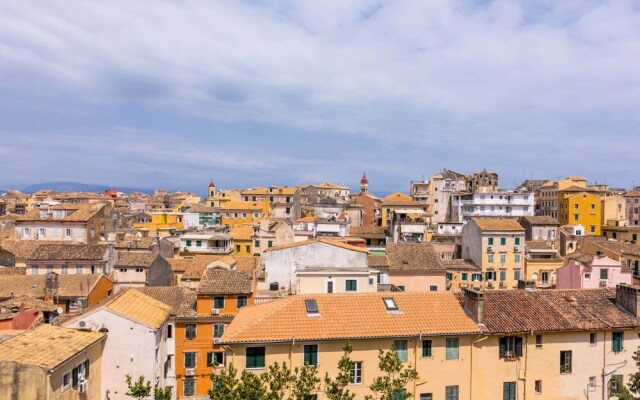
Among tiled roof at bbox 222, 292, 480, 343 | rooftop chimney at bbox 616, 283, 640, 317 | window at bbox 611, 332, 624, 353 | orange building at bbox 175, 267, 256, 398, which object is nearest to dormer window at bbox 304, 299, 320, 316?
tiled roof at bbox 222, 292, 480, 343

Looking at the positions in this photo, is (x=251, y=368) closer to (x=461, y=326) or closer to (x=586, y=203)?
(x=461, y=326)

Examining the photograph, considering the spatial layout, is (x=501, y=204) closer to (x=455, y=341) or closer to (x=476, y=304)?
(x=476, y=304)

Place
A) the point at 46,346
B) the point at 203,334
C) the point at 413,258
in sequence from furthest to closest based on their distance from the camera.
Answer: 1. the point at 413,258
2. the point at 203,334
3. the point at 46,346

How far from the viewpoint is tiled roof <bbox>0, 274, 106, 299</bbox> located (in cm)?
4616

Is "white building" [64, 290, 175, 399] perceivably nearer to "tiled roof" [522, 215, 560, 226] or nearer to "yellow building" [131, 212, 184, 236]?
"tiled roof" [522, 215, 560, 226]

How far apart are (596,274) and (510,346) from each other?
3188cm

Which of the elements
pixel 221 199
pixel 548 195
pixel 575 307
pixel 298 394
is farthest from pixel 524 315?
pixel 221 199

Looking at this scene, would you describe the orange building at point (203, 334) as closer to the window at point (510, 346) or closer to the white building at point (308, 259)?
the white building at point (308, 259)

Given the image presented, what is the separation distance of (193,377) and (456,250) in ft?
151

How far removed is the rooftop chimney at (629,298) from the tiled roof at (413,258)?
77.5 feet

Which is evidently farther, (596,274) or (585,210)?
(585,210)

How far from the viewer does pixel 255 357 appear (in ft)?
88.5

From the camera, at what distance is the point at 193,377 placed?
1519 inches

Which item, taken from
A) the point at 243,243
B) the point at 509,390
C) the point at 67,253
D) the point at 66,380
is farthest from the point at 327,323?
the point at 243,243
